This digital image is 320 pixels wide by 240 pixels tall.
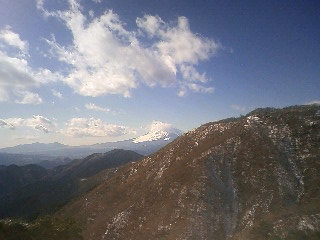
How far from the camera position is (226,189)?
86875 millimetres

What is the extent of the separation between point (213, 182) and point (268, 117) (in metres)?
36.3

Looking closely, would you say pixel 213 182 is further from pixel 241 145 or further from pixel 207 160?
pixel 241 145

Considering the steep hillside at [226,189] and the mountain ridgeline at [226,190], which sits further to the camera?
the steep hillside at [226,189]

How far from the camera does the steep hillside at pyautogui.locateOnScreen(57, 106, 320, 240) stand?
74.2 meters

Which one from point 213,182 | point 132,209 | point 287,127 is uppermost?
point 287,127

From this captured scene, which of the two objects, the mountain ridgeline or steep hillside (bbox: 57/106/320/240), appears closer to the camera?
the mountain ridgeline

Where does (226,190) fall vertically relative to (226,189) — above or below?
below

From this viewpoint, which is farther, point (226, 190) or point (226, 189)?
point (226, 189)

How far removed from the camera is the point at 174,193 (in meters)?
90.3

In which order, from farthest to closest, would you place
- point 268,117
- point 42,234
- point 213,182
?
point 268,117, point 213,182, point 42,234

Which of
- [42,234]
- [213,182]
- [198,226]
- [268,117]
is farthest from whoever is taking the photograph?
[268,117]

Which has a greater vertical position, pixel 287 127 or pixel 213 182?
pixel 287 127

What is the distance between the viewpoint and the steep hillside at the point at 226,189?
244 ft

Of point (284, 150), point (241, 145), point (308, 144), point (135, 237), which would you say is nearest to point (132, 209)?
point (135, 237)
